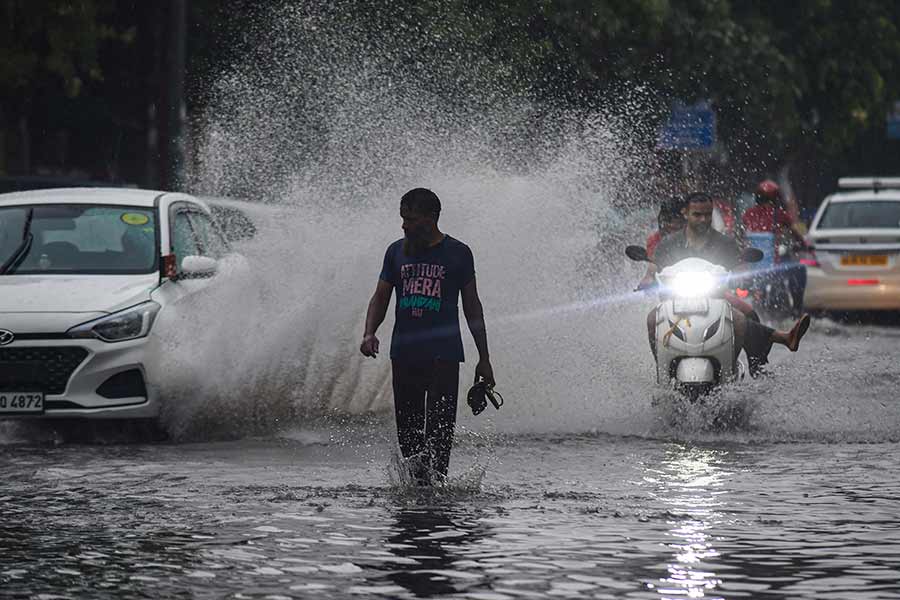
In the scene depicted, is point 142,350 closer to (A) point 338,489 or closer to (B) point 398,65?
(A) point 338,489

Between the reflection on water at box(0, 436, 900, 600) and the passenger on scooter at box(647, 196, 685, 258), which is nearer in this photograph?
the reflection on water at box(0, 436, 900, 600)

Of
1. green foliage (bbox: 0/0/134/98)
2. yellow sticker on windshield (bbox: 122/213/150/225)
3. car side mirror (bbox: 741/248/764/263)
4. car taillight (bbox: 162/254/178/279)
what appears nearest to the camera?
car taillight (bbox: 162/254/178/279)

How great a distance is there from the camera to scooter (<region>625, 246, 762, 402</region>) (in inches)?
555

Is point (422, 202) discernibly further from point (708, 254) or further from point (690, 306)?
point (708, 254)

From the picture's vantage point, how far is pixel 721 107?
1368 inches

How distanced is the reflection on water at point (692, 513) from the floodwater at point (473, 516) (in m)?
0.02

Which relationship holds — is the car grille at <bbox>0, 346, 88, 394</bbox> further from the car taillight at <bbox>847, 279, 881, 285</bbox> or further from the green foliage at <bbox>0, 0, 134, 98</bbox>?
the car taillight at <bbox>847, 279, 881, 285</bbox>

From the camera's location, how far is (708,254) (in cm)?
1478

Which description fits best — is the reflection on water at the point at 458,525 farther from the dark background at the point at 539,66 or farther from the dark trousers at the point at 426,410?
the dark background at the point at 539,66

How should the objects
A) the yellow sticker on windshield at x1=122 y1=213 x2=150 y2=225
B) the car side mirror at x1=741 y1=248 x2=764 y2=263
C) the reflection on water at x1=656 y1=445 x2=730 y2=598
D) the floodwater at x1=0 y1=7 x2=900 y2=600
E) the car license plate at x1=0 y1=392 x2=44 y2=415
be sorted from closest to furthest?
the reflection on water at x1=656 y1=445 x2=730 y2=598, the floodwater at x1=0 y1=7 x2=900 y2=600, the car license plate at x1=0 y1=392 x2=44 y2=415, the car side mirror at x1=741 y1=248 x2=764 y2=263, the yellow sticker on windshield at x1=122 y1=213 x2=150 y2=225

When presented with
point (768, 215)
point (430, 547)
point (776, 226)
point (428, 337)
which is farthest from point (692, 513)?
point (768, 215)

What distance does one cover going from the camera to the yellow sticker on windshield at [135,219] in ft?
47.9

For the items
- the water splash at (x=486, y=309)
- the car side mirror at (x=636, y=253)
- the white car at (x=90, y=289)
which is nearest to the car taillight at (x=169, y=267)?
the white car at (x=90, y=289)

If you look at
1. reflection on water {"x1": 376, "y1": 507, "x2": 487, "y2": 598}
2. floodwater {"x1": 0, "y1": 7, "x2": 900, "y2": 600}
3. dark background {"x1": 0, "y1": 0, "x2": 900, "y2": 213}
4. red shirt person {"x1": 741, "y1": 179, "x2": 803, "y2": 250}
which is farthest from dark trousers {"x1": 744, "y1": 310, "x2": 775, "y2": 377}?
dark background {"x1": 0, "y1": 0, "x2": 900, "y2": 213}
